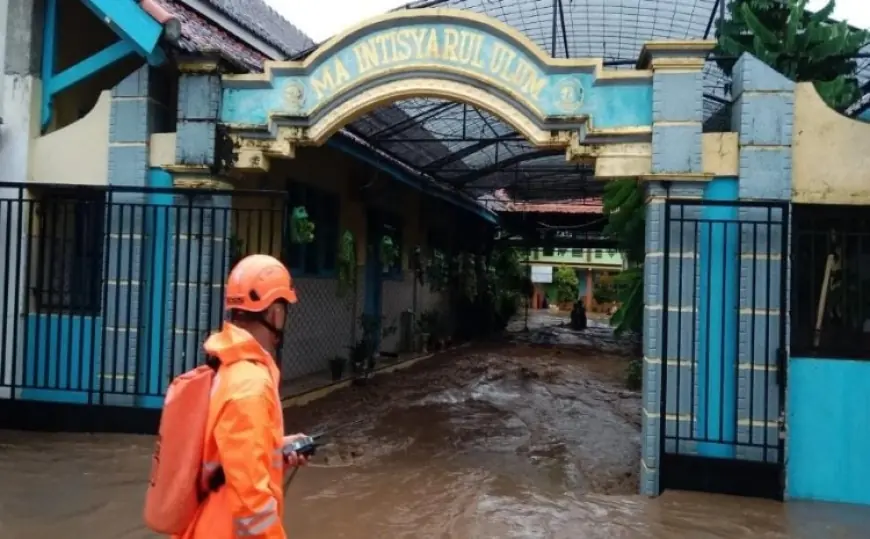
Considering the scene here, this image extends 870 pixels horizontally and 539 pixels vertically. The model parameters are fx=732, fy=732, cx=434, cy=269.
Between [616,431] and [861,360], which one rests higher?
[861,360]

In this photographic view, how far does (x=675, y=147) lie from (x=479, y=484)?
3.24m

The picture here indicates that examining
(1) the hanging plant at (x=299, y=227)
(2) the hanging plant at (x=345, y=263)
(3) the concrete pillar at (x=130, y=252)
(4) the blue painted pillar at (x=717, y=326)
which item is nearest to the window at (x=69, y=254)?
(3) the concrete pillar at (x=130, y=252)

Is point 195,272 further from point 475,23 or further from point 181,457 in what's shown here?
point 181,457

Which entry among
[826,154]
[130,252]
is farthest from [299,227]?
[826,154]

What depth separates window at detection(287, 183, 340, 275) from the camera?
10.2 m

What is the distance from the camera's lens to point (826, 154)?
19.1 ft

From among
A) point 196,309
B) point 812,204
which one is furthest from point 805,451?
point 196,309

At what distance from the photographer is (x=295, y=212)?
8.38 meters

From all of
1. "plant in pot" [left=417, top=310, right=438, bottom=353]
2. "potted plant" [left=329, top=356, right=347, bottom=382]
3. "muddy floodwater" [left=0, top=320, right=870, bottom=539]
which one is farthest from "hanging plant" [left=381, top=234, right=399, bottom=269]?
"muddy floodwater" [left=0, top=320, right=870, bottom=539]

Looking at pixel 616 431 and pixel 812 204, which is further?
pixel 616 431

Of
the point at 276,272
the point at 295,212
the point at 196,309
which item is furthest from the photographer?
the point at 295,212

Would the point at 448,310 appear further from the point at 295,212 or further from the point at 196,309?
the point at 196,309

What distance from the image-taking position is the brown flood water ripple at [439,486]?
16.6ft

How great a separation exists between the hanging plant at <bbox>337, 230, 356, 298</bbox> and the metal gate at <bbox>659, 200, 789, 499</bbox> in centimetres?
577
